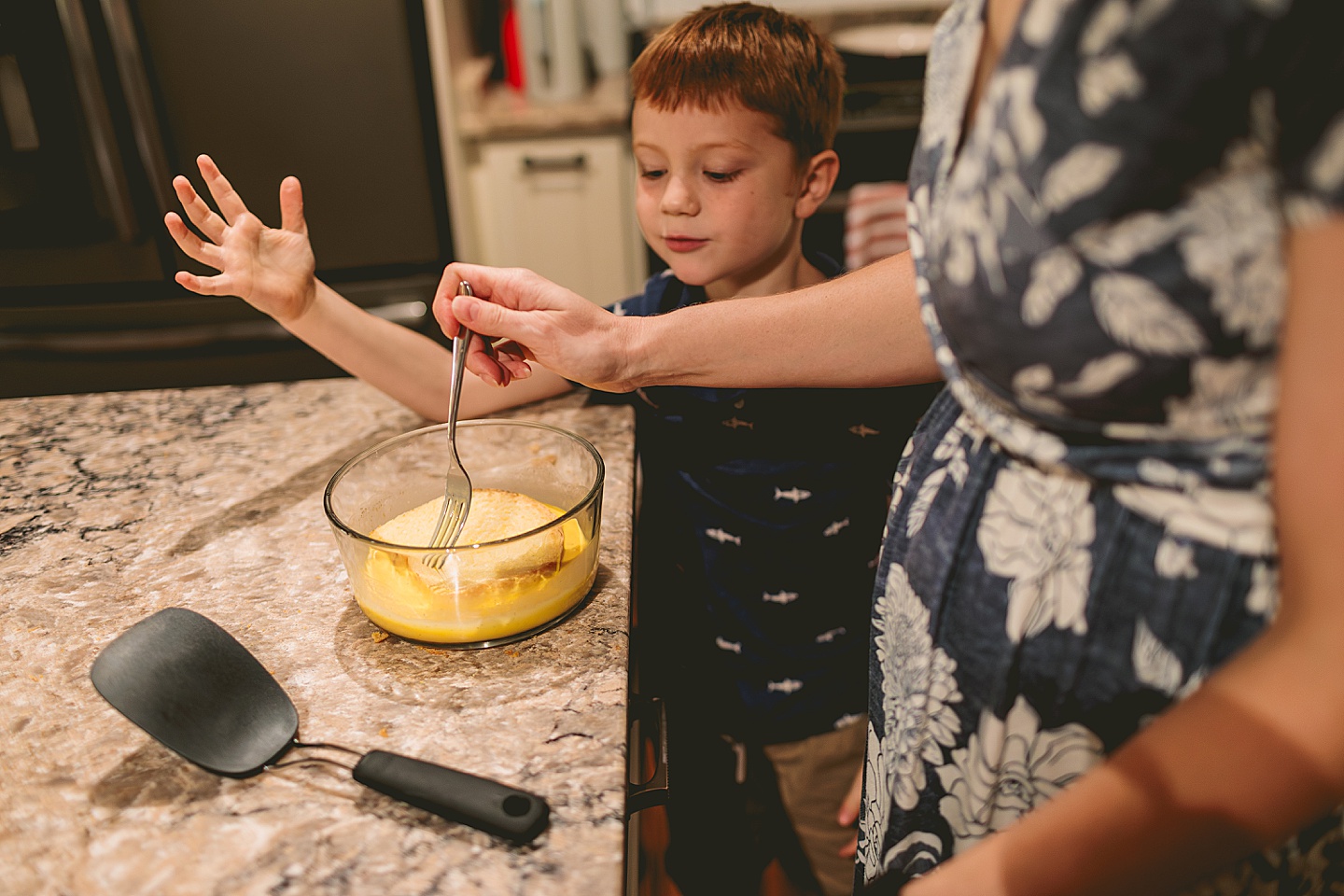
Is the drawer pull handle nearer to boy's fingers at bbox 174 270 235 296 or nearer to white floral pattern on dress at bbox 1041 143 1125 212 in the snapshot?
boy's fingers at bbox 174 270 235 296

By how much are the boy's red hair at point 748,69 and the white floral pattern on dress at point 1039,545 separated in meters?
0.64

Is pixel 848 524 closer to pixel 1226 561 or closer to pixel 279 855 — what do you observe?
pixel 1226 561

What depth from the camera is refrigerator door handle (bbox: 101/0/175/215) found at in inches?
71.0

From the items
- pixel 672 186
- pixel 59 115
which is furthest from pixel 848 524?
pixel 59 115

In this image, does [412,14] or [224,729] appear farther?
[412,14]

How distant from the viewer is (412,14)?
6.34ft

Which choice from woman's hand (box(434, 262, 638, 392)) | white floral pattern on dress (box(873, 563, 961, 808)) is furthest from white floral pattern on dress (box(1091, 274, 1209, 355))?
woman's hand (box(434, 262, 638, 392))

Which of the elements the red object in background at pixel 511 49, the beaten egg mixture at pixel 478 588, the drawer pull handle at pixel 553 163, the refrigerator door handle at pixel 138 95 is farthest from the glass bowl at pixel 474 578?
the red object in background at pixel 511 49

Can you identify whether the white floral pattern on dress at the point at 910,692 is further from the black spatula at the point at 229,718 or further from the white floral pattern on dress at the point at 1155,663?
the black spatula at the point at 229,718

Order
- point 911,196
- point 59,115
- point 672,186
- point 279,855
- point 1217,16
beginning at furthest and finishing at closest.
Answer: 1. point 59,115
2. point 672,186
3. point 911,196
4. point 279,855
5. point 1217,16

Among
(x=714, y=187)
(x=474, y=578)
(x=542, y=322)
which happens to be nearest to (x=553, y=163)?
(x=714, y=187)

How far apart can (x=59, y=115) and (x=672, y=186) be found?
63.2 inches

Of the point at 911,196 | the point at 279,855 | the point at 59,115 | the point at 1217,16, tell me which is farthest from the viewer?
the point at 59,115

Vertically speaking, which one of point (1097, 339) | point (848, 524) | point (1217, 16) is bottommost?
point (848, 524)
